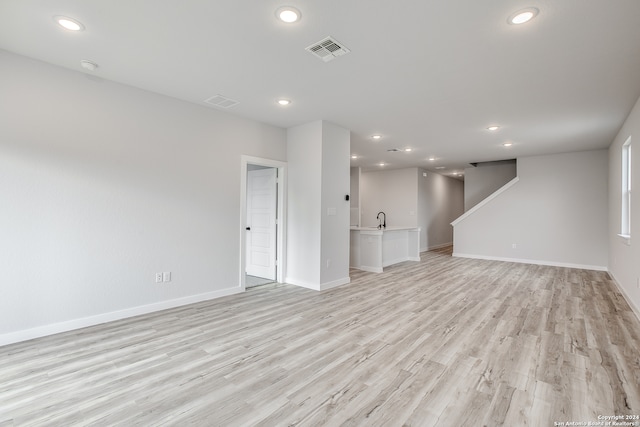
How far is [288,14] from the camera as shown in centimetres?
224

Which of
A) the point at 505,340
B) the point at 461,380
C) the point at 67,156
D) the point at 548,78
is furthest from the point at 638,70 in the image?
the point at 67,156

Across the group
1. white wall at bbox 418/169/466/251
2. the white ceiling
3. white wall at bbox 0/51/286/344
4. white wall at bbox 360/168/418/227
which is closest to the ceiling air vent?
the white ceiling

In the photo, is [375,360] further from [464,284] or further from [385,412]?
[464,284]

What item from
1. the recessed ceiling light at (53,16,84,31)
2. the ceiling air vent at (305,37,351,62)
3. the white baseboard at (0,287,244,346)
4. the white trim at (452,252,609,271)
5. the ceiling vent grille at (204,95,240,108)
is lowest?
the white baseboard at (0,287,244,346)

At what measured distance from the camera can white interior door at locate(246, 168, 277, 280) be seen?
5434mm

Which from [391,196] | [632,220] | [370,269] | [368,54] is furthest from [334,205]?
[391,196]

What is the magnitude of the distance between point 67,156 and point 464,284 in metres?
5.97

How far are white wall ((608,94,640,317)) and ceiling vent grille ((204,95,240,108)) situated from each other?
518cm

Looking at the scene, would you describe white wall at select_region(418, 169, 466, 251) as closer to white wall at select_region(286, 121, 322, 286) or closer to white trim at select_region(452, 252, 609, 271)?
white trim at select_region(452, 252, 609, 271)

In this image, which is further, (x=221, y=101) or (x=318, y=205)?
(x=318, y=205)

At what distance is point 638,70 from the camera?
305 cm

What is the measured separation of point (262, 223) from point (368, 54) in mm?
3657

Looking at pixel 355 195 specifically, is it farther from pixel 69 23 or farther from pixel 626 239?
pixel 69 23

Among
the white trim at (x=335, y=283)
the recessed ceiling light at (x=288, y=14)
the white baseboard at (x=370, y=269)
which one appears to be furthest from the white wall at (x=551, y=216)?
the recessed ceiling light at (x=288, y=14)
